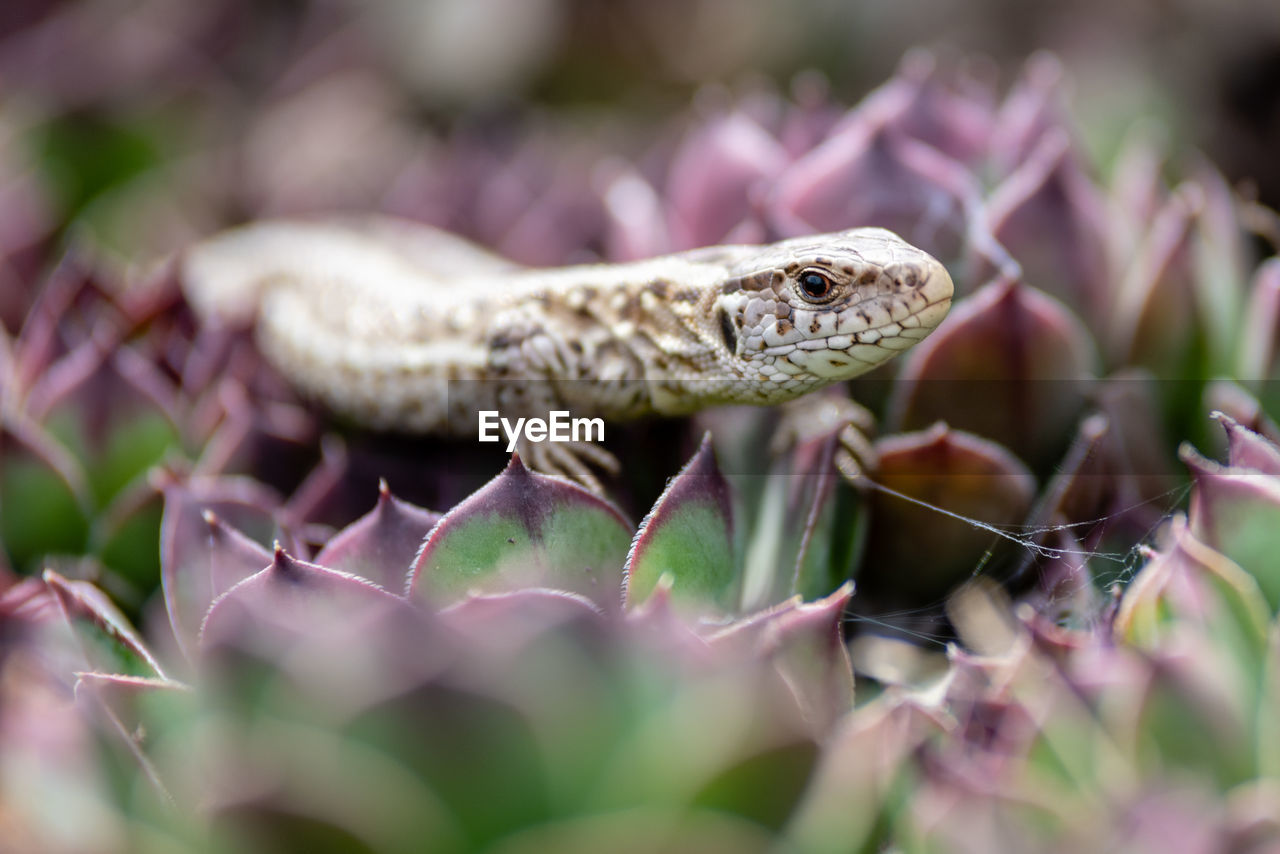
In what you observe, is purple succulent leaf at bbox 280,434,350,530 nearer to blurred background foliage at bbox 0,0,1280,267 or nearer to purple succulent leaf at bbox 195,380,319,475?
purple succulent leaf at bbox 195,380,319,475

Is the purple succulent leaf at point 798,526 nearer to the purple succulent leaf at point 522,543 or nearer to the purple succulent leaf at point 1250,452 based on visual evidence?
the purple succulent leaf at point 522,543

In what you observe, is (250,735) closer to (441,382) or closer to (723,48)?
(441,382)

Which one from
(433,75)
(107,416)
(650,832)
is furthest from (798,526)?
(433,75)

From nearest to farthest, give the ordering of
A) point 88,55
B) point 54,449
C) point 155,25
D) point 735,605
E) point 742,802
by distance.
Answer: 1. point 742,802
2. point 735,605
3. point 54,449
4. point 88,55
5. point 155,25

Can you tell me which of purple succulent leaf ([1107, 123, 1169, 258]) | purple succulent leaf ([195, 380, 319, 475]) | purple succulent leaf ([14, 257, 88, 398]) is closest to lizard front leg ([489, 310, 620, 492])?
purple succulent leaf ([195, 380, 319, 475])

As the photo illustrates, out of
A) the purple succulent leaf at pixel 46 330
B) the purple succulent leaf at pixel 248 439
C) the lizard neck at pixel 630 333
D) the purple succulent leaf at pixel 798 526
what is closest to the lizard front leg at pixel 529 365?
the lizard neck at pixel 630 333

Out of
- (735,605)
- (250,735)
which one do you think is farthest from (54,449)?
(735,605)
